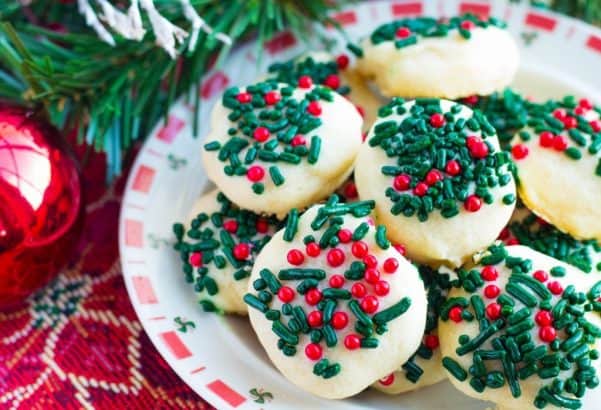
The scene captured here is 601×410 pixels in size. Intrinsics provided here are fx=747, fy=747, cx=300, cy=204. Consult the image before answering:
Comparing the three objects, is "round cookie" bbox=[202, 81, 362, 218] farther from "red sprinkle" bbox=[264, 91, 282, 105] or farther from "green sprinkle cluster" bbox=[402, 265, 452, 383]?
"green sprinkle cluster" bbox=[402, 265, 452, 383]

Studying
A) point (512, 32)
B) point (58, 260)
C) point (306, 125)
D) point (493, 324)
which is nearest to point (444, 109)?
point (306, 125)

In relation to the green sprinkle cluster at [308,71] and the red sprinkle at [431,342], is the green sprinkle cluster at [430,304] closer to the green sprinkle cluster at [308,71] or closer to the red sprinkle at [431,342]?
the red sprinkle at [431,342]

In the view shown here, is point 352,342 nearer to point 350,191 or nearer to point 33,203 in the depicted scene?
point 350,191

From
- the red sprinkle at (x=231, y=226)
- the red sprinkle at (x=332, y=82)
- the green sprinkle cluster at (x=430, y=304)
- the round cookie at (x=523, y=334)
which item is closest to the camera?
the round cookie at (x=523, y=334)

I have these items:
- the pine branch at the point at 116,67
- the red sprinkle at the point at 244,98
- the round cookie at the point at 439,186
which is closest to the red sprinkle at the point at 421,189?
the round cookie at the point at 439,186

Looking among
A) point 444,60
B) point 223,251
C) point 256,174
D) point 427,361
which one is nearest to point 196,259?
point 223,251

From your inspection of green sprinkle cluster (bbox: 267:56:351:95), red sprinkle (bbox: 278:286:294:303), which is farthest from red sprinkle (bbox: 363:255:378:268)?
green sprinkle cluster (bbox: 267:56:351:95)

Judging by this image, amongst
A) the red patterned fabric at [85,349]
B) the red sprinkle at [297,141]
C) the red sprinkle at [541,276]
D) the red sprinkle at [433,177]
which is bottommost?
the red patterned fabric at [85,349]
